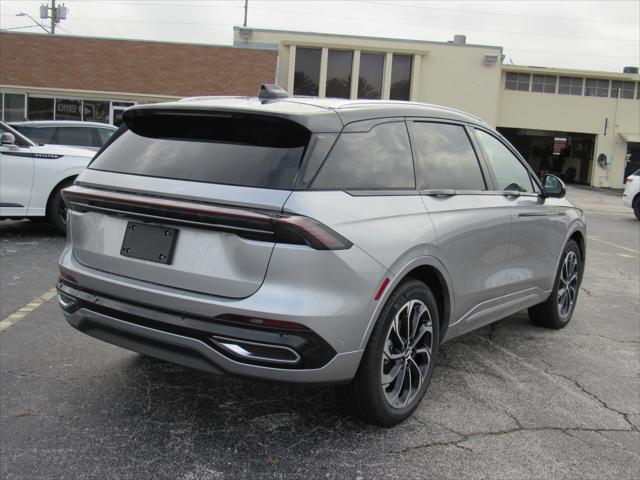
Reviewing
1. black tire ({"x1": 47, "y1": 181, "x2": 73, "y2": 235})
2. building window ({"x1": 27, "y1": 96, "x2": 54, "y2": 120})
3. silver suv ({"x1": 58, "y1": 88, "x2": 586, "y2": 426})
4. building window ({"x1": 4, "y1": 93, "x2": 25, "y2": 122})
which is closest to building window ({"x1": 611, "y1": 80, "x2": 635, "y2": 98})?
building window ({"x1": 27, "y1": 96, "x2": 54, "y2": 120})

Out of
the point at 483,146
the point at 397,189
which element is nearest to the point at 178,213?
the point at 397,189

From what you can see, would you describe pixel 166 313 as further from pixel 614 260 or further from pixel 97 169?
pixel 614 260

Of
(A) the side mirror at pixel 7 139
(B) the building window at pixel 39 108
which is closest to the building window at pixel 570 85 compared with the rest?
(B) the building window at pixel 39 108

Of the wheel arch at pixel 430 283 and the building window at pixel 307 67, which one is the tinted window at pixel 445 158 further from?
the building window at pixel 307 67

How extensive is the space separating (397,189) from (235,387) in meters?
1.56

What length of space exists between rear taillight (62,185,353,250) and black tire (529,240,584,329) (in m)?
3.02

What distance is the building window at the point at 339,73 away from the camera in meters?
34.6

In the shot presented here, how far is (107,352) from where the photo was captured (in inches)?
168

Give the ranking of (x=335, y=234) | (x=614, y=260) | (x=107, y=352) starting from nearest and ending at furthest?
(x=335, y=234)
(x=107, y=352)
(x=614, y=260)

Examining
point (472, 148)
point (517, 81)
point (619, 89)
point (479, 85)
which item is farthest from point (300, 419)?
point (619, 89)

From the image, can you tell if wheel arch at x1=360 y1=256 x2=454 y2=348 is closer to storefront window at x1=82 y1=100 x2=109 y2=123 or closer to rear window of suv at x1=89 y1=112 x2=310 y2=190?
rear window of suv at x1=89 y1=112 x2=310 y2=190

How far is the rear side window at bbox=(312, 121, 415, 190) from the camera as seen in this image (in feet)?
9.67

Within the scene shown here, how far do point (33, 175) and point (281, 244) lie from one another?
6.78 metres

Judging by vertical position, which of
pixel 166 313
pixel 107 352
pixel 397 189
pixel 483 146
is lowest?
pixel 107 352
